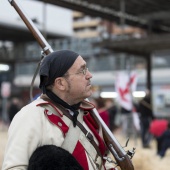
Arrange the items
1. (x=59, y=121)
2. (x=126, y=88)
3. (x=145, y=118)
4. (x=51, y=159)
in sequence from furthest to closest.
A: (x=145, y=118)
(x=126, y=88)
(x=59, y=121)
(x=51, y=159)

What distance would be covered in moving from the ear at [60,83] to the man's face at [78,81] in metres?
0.02

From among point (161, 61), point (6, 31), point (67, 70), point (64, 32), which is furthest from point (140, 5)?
point (161, 61)

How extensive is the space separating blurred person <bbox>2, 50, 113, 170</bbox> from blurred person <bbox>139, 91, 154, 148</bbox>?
1261 cm

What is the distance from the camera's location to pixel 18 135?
2.03 metres

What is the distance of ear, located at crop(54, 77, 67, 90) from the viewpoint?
7.28ft

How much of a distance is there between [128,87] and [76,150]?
12428 mm

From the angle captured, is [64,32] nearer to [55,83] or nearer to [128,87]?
[128,87]

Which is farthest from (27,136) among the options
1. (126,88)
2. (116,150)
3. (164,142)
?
(126,88)

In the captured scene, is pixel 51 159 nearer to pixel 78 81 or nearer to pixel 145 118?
pixel 78 81

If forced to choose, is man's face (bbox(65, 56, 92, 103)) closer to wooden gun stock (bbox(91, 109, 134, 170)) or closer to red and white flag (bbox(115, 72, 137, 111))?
wooden gun stock (bbox(91, 109, 134, 170))

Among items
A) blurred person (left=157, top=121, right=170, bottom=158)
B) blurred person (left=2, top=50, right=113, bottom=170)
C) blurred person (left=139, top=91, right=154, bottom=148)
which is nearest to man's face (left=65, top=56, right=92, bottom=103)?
blurred person (left=2, top=50, right=113, bottom=170)

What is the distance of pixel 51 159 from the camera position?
76.9 inches

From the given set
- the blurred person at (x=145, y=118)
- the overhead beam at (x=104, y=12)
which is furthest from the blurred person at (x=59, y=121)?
the blurred person at (x=145, y=118)

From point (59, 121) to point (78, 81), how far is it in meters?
0.22
